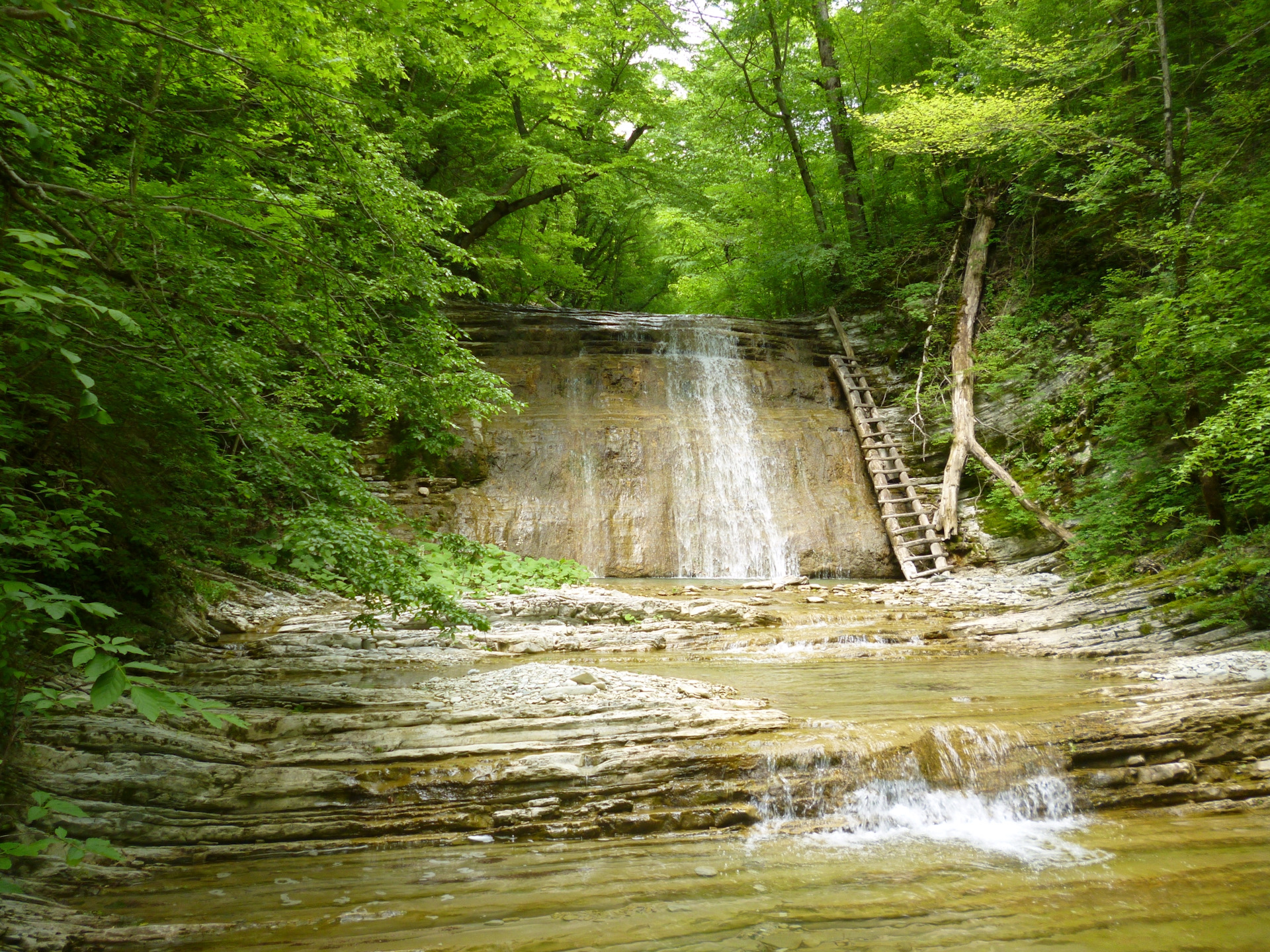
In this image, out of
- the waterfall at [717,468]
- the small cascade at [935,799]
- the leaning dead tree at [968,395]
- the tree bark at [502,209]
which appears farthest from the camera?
the tree bark at [502,209]

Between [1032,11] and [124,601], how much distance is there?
15.4 m

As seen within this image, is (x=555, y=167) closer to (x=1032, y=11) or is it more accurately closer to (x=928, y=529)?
(x=1032, y=11)

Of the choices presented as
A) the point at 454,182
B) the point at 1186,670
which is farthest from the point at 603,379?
the point at 1186,670

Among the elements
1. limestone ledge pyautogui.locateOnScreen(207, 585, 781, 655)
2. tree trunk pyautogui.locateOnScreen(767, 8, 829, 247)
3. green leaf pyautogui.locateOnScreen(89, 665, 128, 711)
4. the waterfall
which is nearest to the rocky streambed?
limestone ledge pyautogui.locateOnScreen(207, 585, 781, 655)

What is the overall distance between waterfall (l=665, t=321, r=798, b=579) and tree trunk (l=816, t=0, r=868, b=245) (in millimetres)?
4765

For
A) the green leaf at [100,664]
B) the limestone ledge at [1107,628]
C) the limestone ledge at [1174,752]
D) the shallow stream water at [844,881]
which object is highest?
the limestone ledge at [1107,628]

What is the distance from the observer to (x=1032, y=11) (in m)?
11.2

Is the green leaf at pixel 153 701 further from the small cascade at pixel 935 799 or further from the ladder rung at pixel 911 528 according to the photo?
the ladder rung at pixel 911 528

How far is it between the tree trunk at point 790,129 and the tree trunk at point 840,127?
693mm

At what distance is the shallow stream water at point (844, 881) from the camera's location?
254cm

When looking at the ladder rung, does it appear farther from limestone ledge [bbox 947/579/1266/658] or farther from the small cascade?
the small cascade

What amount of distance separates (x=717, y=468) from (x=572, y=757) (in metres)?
8.94

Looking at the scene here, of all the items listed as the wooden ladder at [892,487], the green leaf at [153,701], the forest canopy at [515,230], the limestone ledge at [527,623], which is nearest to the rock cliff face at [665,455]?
the wooden ladder at [892,487]

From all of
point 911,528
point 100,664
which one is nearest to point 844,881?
point 100,664
